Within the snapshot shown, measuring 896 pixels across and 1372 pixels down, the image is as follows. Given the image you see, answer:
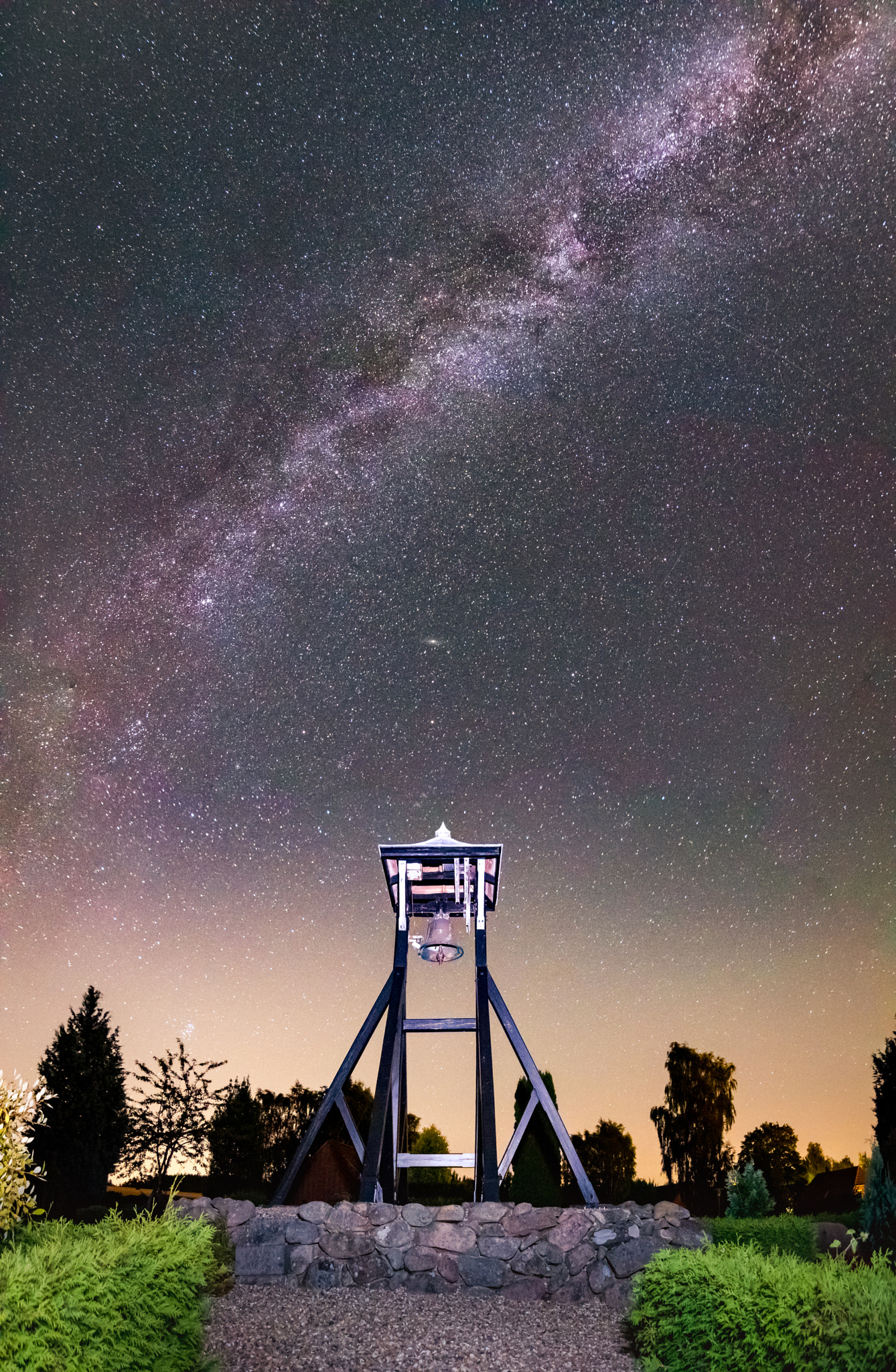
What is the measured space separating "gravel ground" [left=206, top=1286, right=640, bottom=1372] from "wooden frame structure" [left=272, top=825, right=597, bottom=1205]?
2.46m

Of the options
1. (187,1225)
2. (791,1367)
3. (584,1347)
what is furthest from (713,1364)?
(187,1225)

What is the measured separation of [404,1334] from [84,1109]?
23.4 m

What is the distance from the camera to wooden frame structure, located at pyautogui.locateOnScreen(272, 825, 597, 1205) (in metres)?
13.5

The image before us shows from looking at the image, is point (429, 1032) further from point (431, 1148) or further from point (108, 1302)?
point (431, 1148)

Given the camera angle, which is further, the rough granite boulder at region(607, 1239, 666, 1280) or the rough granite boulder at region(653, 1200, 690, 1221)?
the rough granite boulder at region(653, 1200, 690, 1221)

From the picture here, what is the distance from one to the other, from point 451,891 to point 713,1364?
1003cm

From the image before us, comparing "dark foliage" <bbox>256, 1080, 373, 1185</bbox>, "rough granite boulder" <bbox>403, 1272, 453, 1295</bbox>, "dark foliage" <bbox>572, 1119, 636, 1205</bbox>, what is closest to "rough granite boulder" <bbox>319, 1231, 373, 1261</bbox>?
"rough granite boulder" <bbox>403, 1272, 453, 1295</bbox>

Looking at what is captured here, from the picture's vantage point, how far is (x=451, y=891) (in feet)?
52.0

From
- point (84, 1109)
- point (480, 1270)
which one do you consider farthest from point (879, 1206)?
point (84, 1109)

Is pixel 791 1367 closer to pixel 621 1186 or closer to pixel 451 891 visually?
pixel 451 891

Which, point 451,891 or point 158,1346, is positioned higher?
point 451,891

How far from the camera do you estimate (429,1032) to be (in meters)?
15.1

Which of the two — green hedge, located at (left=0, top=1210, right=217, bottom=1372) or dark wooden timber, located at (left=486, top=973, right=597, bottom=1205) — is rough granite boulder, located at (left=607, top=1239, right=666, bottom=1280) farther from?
green hedge, located at (left=0, top=1210, right=217, bottom=1372)

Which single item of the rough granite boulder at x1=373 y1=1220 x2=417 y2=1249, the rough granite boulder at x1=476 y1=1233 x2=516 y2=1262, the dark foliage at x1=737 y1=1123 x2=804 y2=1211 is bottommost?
the dark foliage at x1=737 y1=1123 x2=804 y2=1211
